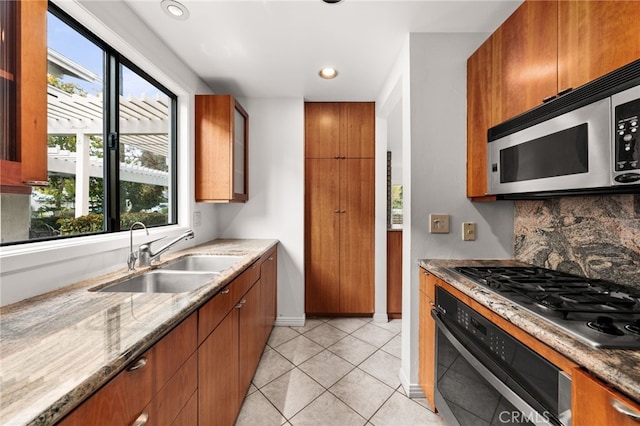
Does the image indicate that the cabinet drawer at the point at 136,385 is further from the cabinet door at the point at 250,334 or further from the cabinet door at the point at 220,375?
the cabinet door at the point at 250,334

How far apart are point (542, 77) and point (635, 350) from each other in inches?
43.7

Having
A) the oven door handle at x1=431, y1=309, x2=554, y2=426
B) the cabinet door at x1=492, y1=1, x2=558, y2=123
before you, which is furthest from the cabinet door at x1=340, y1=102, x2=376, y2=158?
the oven door handle at x1=431, y1=309, x2=554, y2=426

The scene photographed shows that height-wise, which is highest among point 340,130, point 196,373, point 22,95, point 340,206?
point 340,130

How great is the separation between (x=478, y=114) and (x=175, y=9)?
6.21ft

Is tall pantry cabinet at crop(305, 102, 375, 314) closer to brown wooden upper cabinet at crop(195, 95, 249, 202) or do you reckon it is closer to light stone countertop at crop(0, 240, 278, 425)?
brown wooden upper cabinet at crop(195, 95, 249, 202)

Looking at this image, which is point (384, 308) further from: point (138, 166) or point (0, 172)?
point (0, 172)

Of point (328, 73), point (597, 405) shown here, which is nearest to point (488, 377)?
point (597, 405)

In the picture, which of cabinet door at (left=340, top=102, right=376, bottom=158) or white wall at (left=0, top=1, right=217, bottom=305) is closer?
white wall at (left=0, top=1, right=217, bottom=305)

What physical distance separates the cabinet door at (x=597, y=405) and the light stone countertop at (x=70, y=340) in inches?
43.8

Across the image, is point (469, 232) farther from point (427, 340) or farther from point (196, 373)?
point (196, 373)

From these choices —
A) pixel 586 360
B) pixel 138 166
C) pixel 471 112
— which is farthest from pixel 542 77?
pixel 138 166

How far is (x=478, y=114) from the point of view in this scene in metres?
1.71

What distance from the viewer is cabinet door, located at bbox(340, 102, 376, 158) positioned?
3.07 metres

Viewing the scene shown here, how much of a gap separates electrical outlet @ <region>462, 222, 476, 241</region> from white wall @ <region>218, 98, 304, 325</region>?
1.61 meters
